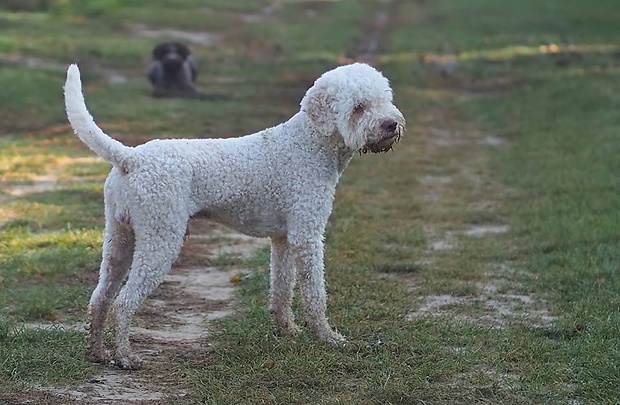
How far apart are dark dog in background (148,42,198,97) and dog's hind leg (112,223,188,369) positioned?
1180cm

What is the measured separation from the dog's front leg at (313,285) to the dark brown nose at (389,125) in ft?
2.43

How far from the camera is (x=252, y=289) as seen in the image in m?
7.10

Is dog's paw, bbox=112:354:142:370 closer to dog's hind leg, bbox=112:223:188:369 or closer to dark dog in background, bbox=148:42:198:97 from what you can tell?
dog's hind leg, bbox=112:223:188:369

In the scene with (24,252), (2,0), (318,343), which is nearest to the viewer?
(318,343)

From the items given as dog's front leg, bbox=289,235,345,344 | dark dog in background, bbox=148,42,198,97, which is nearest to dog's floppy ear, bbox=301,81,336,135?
dog's front leg, bbox=289,235,345,344

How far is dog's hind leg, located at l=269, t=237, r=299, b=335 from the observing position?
19.9 ft

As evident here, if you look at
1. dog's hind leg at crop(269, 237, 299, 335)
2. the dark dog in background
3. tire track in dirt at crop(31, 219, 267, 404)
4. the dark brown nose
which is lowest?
tire track in dirt at crop(31, 219, 267, 404)

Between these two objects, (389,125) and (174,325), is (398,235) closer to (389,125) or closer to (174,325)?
(174,325)

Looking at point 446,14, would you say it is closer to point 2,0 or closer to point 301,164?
point 2,0

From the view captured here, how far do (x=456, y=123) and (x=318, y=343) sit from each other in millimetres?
10816

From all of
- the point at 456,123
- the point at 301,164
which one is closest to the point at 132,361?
the point at 301,164

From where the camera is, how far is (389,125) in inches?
221

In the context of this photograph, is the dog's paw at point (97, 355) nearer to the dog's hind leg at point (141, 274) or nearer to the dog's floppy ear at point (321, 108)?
the dog's hind leg at point (141, 274)

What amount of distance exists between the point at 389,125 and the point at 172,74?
12054 mm
